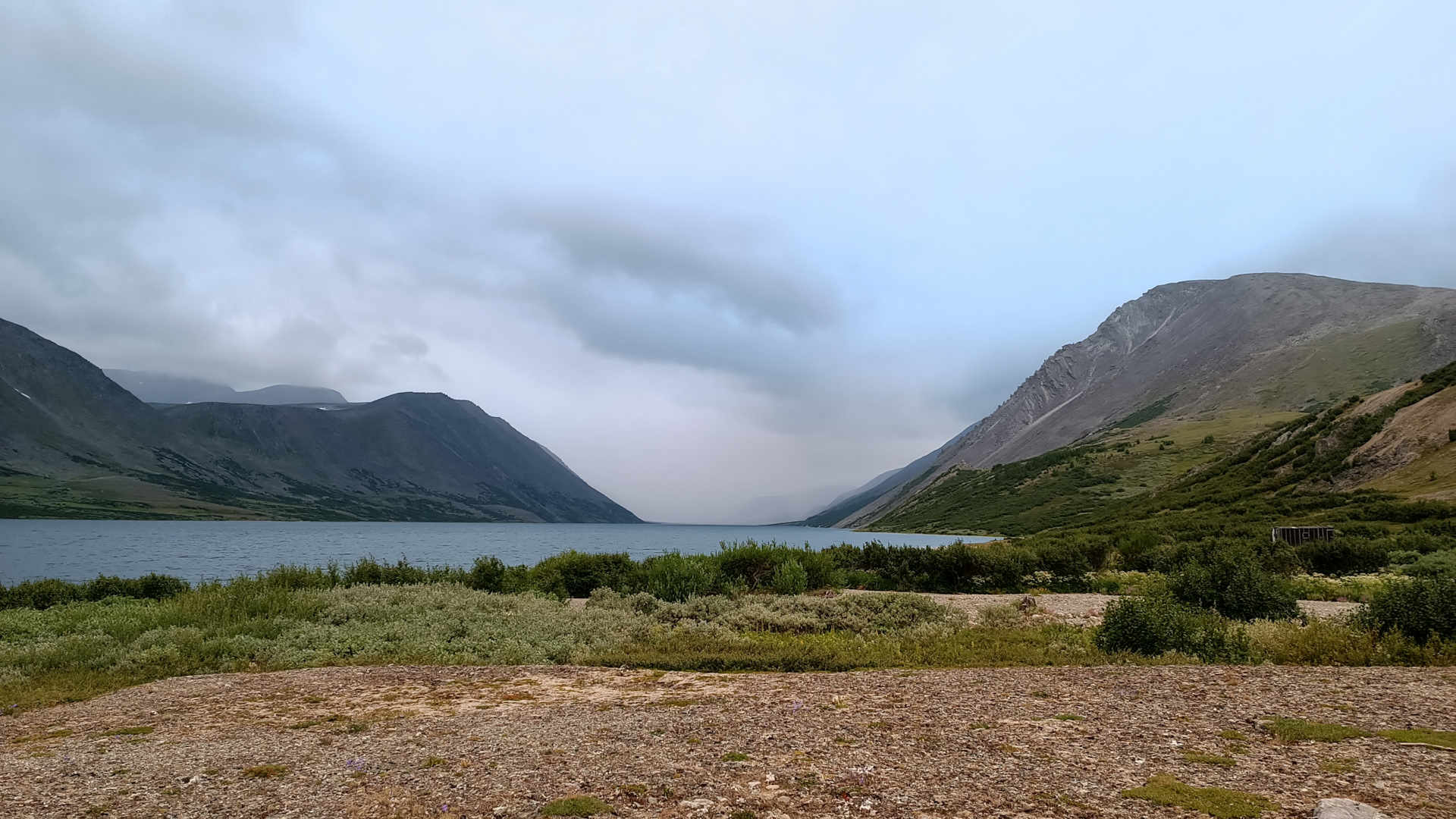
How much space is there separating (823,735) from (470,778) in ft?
12.0

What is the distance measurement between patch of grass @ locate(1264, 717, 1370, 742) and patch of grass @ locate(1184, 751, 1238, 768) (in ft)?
3.21

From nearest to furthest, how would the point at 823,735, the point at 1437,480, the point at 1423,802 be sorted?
1. the point at 1423,802
2. the point at 823,735
3. the point at 1437,480

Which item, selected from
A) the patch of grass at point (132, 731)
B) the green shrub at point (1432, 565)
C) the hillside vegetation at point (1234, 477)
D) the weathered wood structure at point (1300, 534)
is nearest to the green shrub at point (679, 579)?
the patch of grass at point (132, 731)

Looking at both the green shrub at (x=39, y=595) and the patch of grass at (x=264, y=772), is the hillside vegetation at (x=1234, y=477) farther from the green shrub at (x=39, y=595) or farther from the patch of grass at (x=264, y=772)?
the green shrub at (x=39, y=595)

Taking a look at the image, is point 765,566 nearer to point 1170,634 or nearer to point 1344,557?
point 1170,634

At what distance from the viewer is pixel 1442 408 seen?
46688mm

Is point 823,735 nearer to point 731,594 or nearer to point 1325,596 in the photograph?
point 731,594

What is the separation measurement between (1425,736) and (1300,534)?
31471mm

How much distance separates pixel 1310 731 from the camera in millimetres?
6797

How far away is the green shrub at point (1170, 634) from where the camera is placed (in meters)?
11.6

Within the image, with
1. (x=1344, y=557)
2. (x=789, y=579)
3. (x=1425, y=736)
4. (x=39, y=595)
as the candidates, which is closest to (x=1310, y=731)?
(x=1425, y=736)

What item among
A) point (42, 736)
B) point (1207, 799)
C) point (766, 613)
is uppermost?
point (1207, 799)

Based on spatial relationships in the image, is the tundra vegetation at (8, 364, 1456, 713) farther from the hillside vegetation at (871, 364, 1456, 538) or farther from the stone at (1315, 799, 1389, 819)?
the hillside vegetation at (871, 364, 1456, 538)

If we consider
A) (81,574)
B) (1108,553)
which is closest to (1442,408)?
(1108,553)
